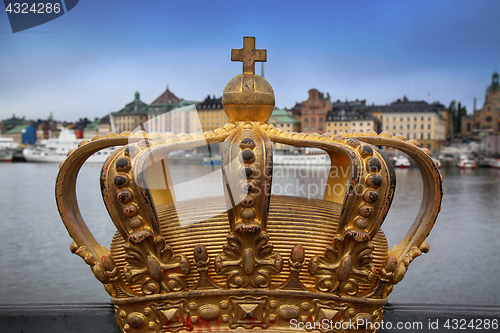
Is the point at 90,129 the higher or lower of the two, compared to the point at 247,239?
higher

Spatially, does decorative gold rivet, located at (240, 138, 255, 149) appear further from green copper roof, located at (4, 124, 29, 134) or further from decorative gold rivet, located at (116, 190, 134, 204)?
green copper roof, located at (4, 124, 29, 134)

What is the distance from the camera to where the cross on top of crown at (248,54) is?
2.60m

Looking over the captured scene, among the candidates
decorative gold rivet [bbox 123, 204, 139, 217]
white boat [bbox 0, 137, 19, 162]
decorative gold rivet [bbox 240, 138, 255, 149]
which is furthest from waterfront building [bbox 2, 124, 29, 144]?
decorative gold rivet [bbox 240, 138, 255, 149]

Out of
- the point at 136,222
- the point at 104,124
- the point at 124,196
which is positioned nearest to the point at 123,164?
the point at 124,196

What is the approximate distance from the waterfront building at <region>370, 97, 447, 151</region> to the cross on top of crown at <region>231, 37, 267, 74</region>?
42.0 metres

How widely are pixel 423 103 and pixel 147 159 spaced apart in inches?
1782

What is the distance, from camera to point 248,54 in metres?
2.60

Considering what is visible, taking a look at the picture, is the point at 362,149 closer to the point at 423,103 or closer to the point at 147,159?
the point at 147,159

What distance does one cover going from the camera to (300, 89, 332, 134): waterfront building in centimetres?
3117

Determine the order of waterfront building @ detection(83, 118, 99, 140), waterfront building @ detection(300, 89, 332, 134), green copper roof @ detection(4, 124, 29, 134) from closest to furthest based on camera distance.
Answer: waterfront building @ detection(300, 89, 332, 134), green copper roof @ detection(4, 124, 29, 134), waterfront building @ detection(83, 118, 99, 140)

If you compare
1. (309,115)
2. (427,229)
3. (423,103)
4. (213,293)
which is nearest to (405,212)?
(427,229)

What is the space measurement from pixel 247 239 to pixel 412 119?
144 feet

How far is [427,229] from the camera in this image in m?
2.54

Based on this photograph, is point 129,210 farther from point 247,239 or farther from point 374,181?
point 374,181
